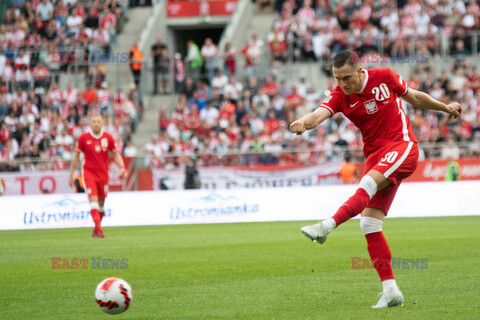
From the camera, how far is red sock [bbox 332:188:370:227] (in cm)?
767

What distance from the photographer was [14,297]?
30.5 feet

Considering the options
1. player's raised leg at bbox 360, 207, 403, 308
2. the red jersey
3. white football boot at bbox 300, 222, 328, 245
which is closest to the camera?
white football boot at bbox 300, 222, 328, 245

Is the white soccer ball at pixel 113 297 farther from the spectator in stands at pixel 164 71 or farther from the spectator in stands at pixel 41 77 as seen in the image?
the spectator in stands at pixel 41 77

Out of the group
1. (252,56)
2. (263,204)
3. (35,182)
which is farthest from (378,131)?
(252,56)

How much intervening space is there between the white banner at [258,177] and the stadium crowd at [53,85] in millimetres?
2571

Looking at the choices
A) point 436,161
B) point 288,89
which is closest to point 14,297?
point 436,161

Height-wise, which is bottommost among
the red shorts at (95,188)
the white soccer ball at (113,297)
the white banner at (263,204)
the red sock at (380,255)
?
the white banner at (263,204)

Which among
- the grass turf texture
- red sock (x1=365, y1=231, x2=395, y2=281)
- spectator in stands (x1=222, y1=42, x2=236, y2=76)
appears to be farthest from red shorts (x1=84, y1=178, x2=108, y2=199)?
spectator in stands (x1=222, y1=42, x2=236, y2=76)

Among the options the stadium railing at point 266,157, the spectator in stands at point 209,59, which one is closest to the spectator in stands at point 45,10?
the spectator in stands at point 209,59

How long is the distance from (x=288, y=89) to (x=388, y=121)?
2089cm

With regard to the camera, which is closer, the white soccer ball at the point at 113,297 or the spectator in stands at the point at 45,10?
the white soccer ball at the point at 113,297

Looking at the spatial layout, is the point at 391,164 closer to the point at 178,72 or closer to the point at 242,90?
the point at 242,90

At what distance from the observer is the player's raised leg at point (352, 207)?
289 inches

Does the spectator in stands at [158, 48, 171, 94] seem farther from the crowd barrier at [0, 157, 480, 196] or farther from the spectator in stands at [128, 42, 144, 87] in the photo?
the crowd barrier at [0, 157, 480, 196]
